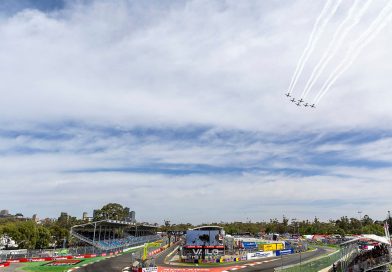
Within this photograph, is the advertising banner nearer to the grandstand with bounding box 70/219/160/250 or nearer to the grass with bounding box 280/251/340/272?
the grandstand with bounding box 70/219/160/250

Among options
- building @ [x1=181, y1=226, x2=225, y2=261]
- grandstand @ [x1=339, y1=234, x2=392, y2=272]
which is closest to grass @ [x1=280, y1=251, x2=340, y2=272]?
grandstand @ [x1=339, y1=234, x2=392, y2=272]

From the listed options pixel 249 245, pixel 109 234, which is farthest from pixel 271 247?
pixel 109 234

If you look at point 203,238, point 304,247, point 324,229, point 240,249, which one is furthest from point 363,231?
point 203,238

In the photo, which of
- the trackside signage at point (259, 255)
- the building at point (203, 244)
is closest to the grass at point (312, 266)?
the trackside signage at point (259, 255)

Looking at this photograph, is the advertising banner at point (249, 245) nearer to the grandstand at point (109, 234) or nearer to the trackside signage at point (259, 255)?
the trackside signage at point (259, 255)

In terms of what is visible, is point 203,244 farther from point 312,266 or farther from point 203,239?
point 312,266

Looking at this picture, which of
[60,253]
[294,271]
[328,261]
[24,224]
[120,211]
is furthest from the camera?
[120,211]

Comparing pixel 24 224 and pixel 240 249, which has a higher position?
pixel 24 224

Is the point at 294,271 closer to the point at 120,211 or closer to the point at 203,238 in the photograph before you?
the point at 203,238
